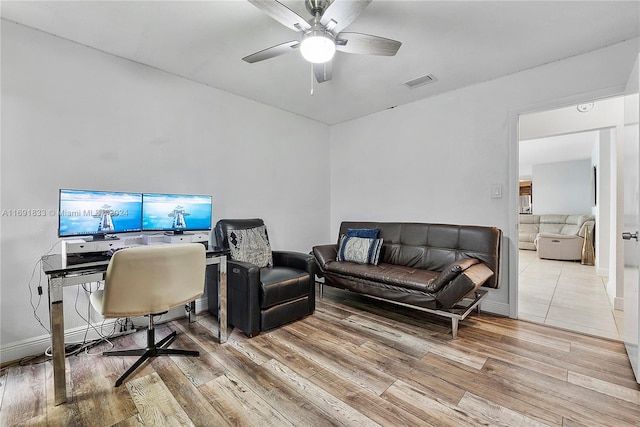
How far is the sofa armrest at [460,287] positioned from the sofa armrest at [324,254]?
131cm

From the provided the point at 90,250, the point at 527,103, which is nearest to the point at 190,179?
the point at 90,250

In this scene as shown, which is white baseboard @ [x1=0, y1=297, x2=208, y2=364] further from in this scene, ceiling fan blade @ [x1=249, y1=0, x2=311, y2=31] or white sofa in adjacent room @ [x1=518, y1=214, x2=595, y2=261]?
white sofa in adjacent room @ [x1=518, y1=214, x2=595, y2=261]

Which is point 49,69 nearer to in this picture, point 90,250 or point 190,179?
point 190,179

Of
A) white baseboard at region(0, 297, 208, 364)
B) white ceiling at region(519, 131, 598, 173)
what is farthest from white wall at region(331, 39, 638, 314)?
white baseboard at region(0, 297, 208, 364)


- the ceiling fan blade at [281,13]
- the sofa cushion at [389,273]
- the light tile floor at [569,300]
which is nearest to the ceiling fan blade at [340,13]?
the ceiling fan blade at [281,13]

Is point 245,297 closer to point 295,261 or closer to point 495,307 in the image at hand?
point 295,261

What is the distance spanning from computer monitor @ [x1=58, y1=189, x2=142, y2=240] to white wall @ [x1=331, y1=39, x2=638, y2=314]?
2828 mm

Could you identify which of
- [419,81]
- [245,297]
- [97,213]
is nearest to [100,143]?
[97,213]

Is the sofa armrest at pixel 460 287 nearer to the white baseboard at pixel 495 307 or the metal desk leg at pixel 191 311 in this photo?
the white baseboard at pixel 495 307

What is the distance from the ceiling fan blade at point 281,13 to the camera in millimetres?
1484

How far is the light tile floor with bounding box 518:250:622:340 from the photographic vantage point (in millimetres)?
2562

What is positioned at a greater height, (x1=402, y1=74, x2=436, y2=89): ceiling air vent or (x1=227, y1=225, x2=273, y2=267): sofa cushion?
(x1=402, y1=74, x2=436, y2=89): ceiling air vent

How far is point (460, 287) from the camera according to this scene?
2186 millimetres

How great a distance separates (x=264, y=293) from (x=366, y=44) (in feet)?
6.74
